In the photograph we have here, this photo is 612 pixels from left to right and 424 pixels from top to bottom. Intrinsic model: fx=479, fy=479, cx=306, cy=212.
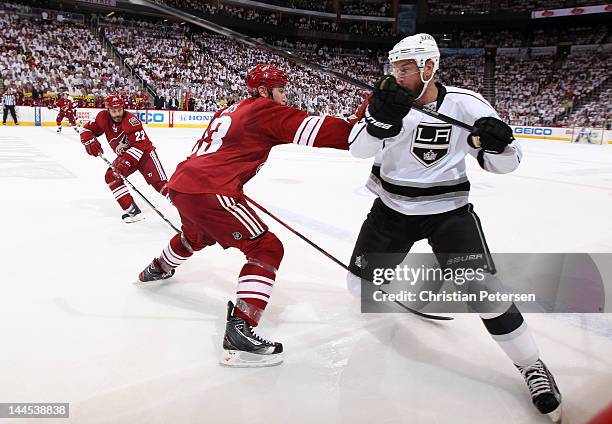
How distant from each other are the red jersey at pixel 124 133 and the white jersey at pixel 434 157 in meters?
3.23

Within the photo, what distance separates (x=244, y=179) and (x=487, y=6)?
1460 inches

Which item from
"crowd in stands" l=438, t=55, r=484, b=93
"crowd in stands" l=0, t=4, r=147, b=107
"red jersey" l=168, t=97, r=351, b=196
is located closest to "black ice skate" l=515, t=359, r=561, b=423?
"red jersey" l=168, t=97, r=351, b=196

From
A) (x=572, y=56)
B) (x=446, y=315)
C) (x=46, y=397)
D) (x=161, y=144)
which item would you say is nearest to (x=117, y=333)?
(x=46, y=397)

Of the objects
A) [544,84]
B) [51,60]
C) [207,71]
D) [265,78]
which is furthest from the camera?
[544,84]

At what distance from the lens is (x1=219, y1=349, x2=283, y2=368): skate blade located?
2.10m

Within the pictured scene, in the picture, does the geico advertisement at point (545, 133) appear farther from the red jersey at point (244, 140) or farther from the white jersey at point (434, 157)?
the red jersey at point (244, 140)

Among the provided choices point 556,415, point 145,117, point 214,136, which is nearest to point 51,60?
point 145,117

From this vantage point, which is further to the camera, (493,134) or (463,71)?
(463,71)

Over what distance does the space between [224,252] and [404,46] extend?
226 cm

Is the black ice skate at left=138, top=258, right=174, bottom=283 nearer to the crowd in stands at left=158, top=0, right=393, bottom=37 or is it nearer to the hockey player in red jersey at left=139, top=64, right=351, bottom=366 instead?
the hockey player in red jersey at left=139, top=64, right=351, bottom=366

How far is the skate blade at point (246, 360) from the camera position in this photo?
6.88 feet

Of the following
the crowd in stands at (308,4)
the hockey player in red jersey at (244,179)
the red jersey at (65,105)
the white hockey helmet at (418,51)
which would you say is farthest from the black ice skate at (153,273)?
the crowd in stands at (308,4)

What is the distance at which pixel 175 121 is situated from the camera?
62.0 feet

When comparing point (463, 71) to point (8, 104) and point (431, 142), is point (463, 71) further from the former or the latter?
point (431, 142)
